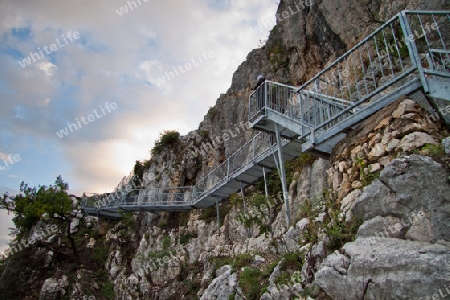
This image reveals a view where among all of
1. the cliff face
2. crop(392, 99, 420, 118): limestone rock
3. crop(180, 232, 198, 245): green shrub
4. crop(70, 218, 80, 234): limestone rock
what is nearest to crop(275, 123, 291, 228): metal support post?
the cliff face

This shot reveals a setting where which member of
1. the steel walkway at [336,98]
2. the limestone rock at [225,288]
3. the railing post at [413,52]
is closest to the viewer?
the railing post at [413,52]

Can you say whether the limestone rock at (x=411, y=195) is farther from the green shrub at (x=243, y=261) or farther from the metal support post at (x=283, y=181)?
the green shrub at (x=243, y=261)

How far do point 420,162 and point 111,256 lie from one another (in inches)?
802

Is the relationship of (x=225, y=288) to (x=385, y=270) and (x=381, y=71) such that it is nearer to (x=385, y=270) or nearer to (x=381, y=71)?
(x=385, y=270)

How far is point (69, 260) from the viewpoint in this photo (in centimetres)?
2017

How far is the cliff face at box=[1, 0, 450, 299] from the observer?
3.88 meters

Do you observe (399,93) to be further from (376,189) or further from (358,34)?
(358,34)

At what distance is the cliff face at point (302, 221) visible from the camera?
3.88 metres

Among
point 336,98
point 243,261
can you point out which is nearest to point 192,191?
point 243,261

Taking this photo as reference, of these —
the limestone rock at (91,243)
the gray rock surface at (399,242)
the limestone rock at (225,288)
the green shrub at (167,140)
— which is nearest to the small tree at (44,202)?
the limestone rock at (91,243)

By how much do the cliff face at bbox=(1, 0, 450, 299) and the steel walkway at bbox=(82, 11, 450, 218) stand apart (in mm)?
412

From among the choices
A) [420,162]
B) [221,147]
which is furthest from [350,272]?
[221,147]

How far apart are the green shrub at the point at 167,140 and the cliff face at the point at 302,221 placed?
1.69 ft

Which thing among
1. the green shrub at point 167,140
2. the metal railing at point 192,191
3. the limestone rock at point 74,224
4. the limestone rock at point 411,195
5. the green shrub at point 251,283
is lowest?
the green shrub at point 251,283
